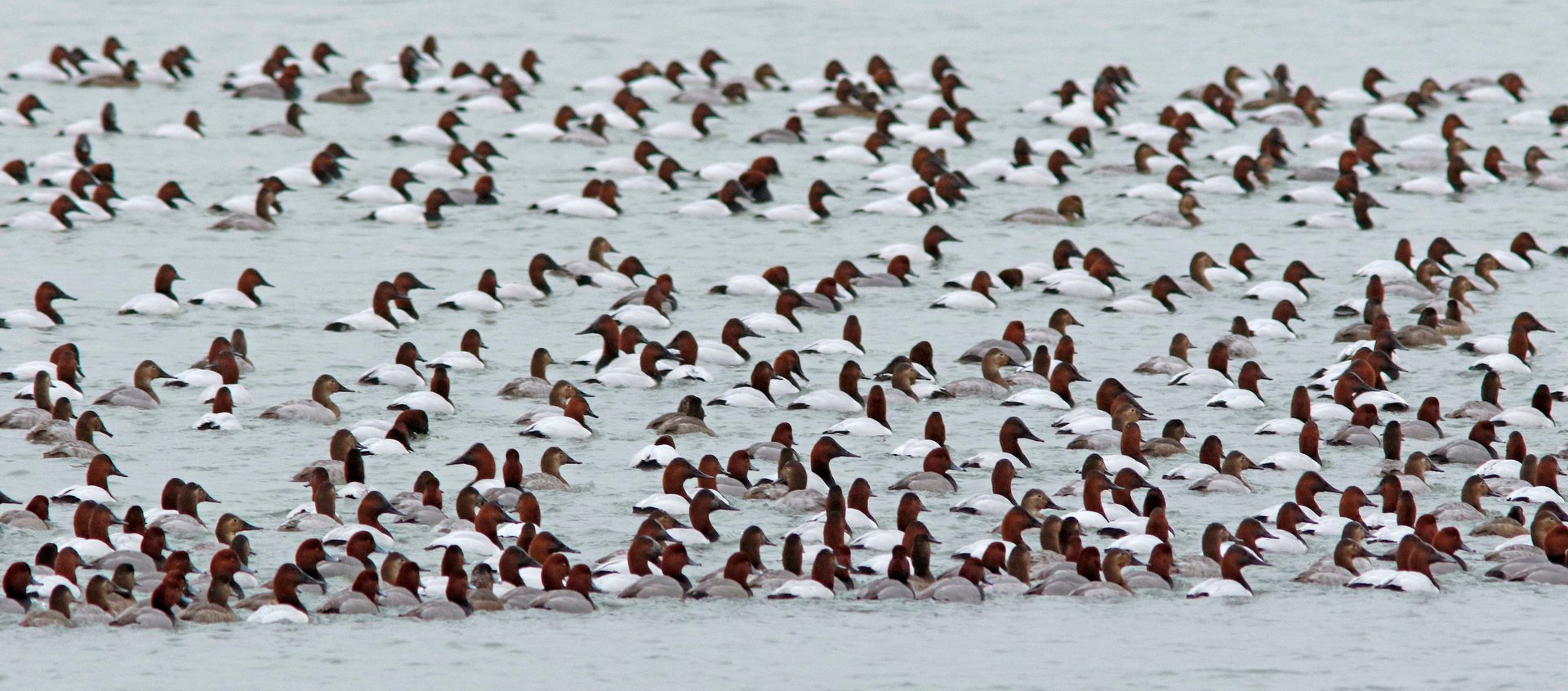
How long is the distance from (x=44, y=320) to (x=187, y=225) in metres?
6.39

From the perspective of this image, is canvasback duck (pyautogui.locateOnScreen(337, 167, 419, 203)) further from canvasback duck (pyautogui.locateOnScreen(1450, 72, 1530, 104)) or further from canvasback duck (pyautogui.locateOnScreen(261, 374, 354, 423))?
canvasback duck (pyautogui.locateOnScreen(1450, 72, 1530, 104))

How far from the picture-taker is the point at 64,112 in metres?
40.2

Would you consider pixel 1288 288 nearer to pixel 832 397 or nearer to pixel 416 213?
pixel 832 397

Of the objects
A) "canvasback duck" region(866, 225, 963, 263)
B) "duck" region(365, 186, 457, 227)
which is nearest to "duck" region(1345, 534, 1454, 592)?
"canvasback duck" region(866, 225, 963, 263)

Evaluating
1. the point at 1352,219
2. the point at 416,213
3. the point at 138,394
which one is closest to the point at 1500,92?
the point at 1352,219

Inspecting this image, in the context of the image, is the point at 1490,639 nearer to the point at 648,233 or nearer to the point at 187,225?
the point at 648,233

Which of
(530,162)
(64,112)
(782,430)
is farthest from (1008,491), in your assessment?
(64,112)

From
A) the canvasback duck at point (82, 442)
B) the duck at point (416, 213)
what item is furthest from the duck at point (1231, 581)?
the duck at point (416, 213)

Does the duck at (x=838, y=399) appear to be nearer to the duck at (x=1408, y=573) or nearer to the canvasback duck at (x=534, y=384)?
the canvasback duck at (x=534, y=384)

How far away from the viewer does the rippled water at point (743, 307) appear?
15602mm

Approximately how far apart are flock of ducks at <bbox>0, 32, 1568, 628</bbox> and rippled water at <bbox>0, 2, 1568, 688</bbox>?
201 mm

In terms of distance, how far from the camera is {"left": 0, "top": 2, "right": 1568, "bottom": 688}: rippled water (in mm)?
15602

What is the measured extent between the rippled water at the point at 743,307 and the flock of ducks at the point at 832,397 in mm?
201

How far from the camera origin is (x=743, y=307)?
27.8 metres
